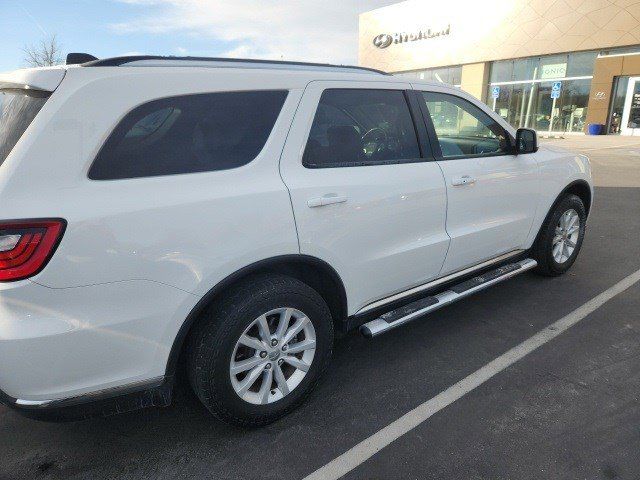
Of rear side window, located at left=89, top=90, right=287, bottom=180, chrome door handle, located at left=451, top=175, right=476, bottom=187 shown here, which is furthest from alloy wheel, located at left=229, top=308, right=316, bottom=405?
chrome door handle, located at left=451, top=175, right=476, bottom=187

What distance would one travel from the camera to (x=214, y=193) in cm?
201

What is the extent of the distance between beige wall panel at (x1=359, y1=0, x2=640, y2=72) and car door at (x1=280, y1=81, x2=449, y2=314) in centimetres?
2674

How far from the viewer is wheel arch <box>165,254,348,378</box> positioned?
6.58 feet

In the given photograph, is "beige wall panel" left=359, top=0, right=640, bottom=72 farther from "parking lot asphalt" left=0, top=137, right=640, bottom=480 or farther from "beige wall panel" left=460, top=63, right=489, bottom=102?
"parking lot asphalt" left=0, top=137, right=640, bottom=480

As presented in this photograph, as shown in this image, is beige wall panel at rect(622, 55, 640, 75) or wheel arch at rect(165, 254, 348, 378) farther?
beige wall panel at rect(622, 55, 640, 75)

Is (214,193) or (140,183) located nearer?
(140,183)

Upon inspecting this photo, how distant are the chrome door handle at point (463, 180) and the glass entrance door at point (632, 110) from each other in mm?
25682

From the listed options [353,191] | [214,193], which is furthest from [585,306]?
[214,193]

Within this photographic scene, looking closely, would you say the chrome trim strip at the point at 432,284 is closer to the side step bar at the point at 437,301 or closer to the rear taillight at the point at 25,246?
the side step bar at the point at 437,301

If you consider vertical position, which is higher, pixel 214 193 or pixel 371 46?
pixel 371 46

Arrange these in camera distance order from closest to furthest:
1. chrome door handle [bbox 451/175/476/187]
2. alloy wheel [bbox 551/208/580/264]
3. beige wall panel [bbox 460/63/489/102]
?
chrome door handle [bbox 451/175/476/187] < alloy wheel [bbox 551/208/580/264] < beige wall panel [bbox 460/63/489/102]

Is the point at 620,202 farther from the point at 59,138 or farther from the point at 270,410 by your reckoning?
the point at 59,138

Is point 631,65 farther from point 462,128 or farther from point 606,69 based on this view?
point 462,128

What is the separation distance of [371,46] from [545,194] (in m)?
37.9
